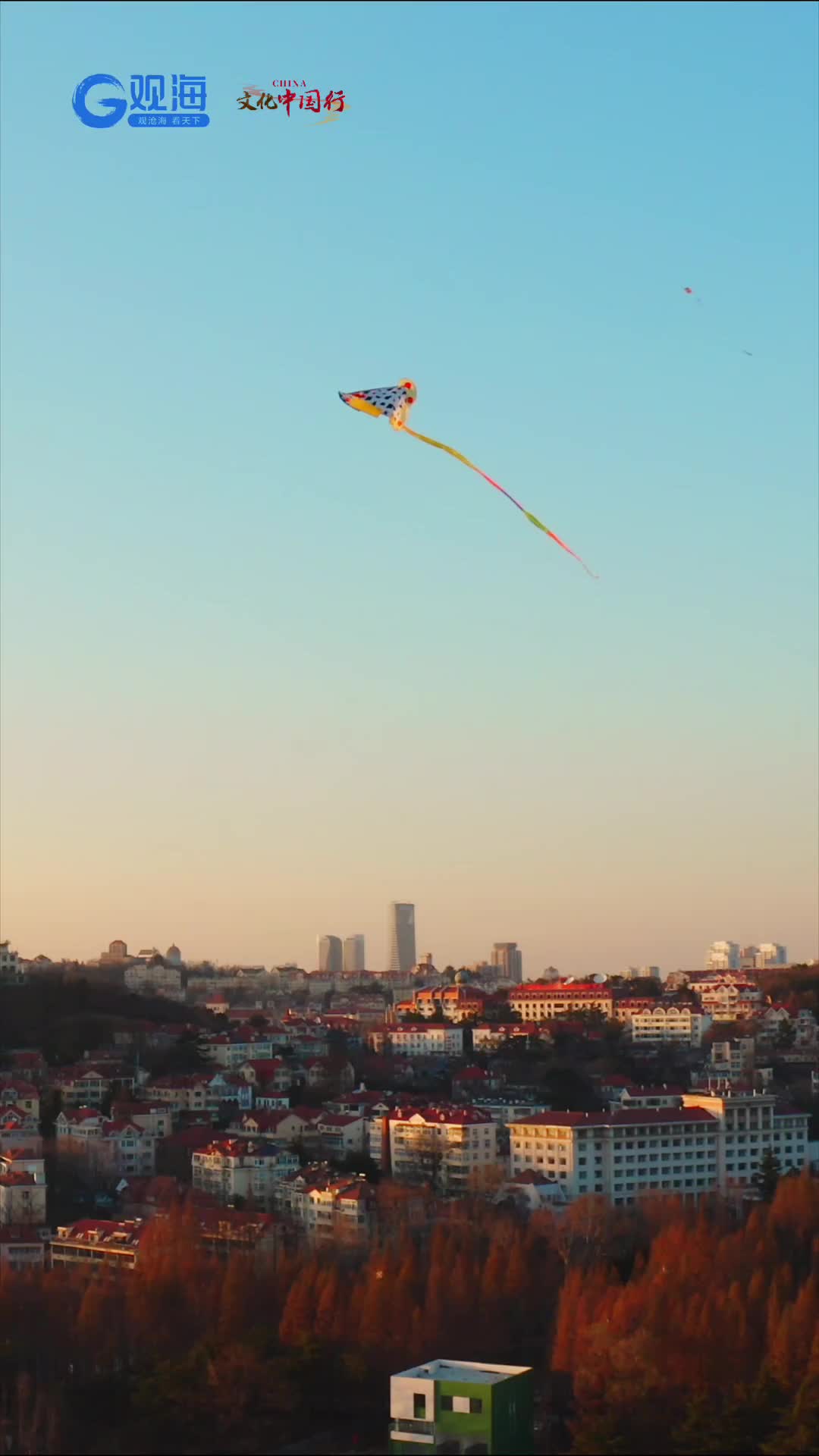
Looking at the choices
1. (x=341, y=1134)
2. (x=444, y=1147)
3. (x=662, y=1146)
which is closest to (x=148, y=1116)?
(x=341, y=1134)

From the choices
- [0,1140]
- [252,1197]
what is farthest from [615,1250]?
[0,1140]

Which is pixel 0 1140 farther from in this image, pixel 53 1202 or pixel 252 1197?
pixel 252 1197

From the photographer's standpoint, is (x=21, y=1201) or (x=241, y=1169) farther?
(x=241, y=1169)

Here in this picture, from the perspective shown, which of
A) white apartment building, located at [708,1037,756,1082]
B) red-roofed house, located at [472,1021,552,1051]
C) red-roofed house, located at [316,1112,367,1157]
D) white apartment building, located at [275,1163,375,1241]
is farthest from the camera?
red-roofed house, located at [472,1021,552,1051]

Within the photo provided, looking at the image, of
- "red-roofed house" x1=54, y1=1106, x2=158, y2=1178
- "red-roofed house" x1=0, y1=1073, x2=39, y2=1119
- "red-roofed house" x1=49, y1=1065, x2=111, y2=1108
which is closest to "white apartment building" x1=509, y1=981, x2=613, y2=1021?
"red-roofed house" x1=49, y1=1065, x2=111, y2=1108

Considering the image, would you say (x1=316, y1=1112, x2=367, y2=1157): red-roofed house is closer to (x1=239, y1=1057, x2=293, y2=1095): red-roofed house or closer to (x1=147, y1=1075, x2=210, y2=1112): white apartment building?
(x1=147, y1=1075, x2=210, y2=1112): white apartment building

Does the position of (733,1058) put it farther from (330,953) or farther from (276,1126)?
(330,953)
